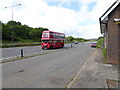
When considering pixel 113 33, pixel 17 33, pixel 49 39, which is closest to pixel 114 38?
pixel 113 33

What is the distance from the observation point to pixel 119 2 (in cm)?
719

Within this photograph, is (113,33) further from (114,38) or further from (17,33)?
(17,33)

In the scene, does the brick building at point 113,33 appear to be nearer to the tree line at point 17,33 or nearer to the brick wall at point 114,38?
the brick wall at point 114,38

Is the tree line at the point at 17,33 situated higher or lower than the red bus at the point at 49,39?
higher

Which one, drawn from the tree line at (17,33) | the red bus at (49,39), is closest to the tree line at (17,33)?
the tree line at (17,33)

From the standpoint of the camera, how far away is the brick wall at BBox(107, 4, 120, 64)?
24.6ft

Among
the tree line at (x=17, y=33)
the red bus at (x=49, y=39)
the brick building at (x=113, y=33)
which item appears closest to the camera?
the brick building at (x=113, y=33)

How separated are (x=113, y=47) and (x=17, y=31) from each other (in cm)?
6302

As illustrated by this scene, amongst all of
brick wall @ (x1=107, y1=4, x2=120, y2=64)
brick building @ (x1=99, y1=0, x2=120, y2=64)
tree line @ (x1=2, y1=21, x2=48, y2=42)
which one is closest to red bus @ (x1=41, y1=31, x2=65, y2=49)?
brick building @ (x1=99, y1=0, x2=120, y2=64)

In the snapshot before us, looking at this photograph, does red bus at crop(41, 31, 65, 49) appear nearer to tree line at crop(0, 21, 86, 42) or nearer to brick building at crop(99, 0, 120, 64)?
brick building at crop(99, 0, 120, 64)

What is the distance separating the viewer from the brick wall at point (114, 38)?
7496 mm

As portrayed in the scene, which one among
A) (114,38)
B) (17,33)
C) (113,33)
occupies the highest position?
(17,33)

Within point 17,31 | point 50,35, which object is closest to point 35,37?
point 17,31

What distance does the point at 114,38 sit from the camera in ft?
24.9
